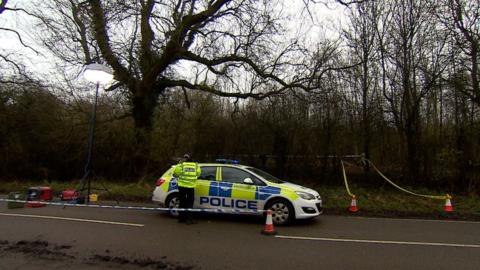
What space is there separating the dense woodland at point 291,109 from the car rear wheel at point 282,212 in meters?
8.40

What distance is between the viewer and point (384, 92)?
17281 mm

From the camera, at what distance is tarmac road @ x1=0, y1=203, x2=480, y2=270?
19.4 ft

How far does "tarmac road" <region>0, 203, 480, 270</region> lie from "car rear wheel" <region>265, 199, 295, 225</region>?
0.85ft

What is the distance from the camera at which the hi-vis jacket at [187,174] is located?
9398 mm

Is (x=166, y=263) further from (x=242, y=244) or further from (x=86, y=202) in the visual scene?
(x=86, y=202)

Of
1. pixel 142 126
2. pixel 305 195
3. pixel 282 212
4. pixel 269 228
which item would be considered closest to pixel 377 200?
pixel 305 195

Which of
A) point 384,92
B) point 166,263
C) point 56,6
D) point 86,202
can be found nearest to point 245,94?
point 384,92

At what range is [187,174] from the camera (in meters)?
9.41

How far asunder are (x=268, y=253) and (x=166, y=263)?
Result: 1.81 meters

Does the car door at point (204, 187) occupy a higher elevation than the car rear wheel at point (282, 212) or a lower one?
higher

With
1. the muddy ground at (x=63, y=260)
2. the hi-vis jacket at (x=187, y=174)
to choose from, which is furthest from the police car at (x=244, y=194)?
the muddy ground at (x=63, y=260)

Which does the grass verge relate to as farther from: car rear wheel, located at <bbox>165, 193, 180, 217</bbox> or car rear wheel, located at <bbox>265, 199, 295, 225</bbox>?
car rear wheel, located at <bbox>165, 193, 180, 217</bbox>

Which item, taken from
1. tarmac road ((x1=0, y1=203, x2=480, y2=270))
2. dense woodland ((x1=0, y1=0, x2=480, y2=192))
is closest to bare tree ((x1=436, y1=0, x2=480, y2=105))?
dense woodland ((x1=0, y1=0, x2=480, y2=192))

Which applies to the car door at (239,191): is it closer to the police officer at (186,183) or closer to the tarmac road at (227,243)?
the tarmac road at (227,243)
